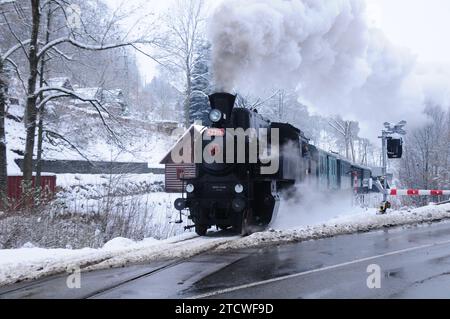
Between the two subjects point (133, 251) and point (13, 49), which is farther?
point (13, 49)

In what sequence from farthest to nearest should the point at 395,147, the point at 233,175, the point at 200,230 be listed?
the point at 395,147
the point at 200,230
the point at 233,175

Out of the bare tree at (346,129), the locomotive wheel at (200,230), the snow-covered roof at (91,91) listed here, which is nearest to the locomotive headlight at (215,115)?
the locomotive wheel at (200,230)


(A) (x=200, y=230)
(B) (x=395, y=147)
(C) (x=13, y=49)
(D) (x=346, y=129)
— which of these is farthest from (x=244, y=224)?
(D) (x=346, y=129)

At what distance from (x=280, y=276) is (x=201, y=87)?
114 feet

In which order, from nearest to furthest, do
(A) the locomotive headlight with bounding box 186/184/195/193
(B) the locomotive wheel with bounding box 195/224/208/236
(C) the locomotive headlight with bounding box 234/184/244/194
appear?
(C) the locomotive headlight with bounding box 234/184/244/194 → (A) the locomotive headlight with bounding box 186/184/195/193 → (B) the locomotive wheel with bounding box 195/224/208/236

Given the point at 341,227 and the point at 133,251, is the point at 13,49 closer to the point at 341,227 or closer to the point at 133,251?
the point at 133,251

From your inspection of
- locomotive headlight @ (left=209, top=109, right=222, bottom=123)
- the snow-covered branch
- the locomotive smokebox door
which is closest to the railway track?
locomotive headlight @ (left=209, top=109, right=222, bottom=123)

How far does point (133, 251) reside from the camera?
31.3 ft

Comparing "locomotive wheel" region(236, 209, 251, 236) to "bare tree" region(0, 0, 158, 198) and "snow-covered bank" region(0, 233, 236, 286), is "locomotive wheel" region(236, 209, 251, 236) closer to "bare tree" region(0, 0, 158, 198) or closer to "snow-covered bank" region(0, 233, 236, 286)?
"snow-covered bank" region(0, 233, 236, 286)

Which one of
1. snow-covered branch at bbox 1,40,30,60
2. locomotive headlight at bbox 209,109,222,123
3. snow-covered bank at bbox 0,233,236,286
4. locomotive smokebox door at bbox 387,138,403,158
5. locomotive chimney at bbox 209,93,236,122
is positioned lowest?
snow-covered bank at bbox 0,233,236,286

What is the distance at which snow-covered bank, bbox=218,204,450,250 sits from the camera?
34.1ft

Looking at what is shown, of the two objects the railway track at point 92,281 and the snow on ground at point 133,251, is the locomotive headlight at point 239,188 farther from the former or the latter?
the railway track at point 92,281

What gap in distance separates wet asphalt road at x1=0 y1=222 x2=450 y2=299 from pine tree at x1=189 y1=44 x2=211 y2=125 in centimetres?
2769

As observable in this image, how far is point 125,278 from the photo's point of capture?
23.4 ft
